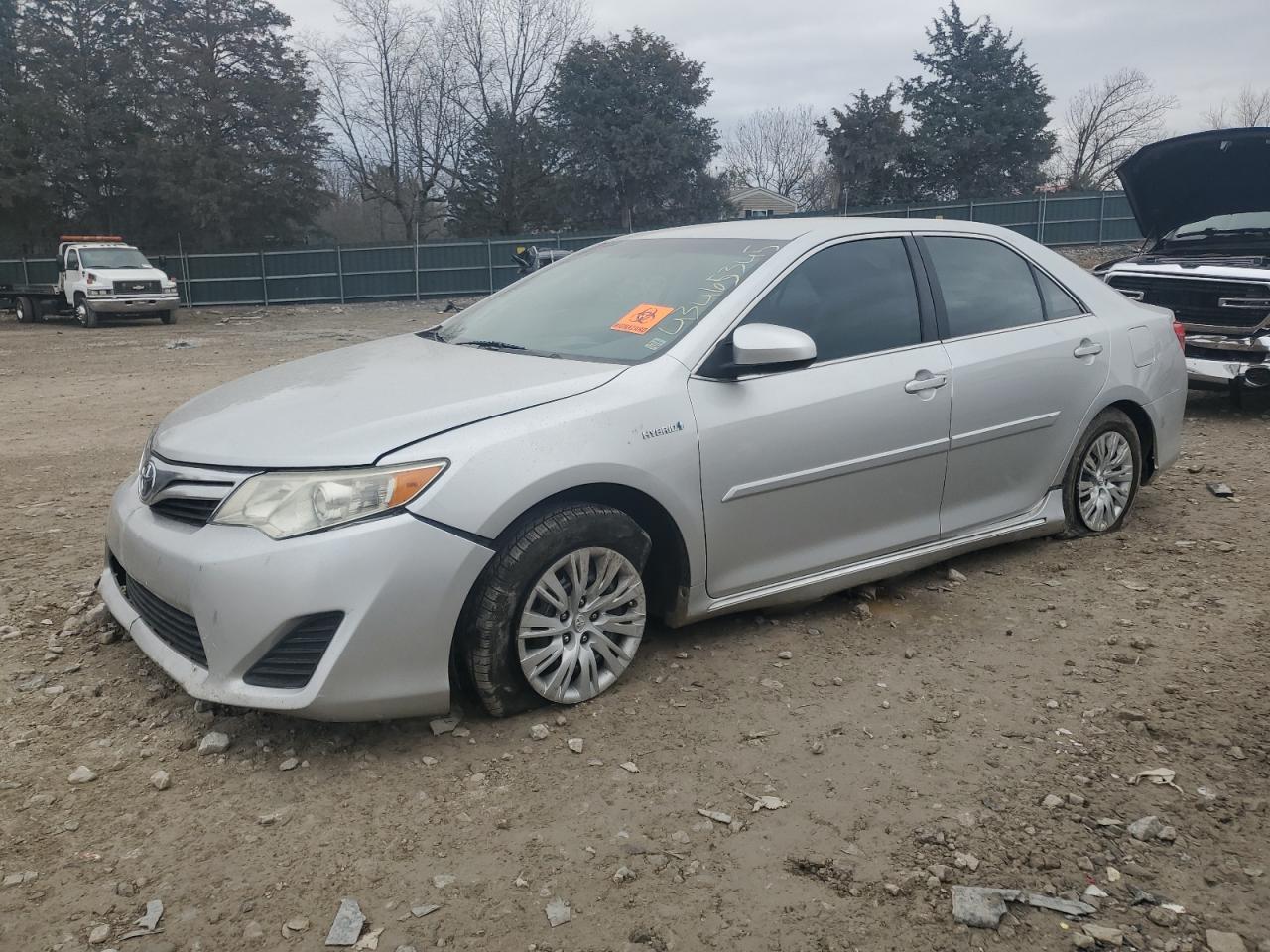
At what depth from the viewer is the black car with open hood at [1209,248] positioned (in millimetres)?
7891

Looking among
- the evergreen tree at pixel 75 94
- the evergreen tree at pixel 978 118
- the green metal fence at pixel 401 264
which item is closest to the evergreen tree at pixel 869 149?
the evergreen tree at pixel 978 118

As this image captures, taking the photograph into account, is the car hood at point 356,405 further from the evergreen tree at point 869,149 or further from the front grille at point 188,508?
the evergreen tree at point 869,149

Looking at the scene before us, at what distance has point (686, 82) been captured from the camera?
38.9m

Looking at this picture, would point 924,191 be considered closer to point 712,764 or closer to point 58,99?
point 58,99

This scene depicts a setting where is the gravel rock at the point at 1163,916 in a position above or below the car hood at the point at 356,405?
below

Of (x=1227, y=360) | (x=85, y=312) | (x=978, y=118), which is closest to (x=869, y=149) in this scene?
(x=978, y=118)

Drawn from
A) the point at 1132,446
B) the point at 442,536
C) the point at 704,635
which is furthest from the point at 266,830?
the point at 1132,446

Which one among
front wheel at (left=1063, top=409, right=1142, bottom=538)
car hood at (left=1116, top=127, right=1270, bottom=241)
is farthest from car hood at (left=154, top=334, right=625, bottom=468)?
car hood at (left=1116, top=127, right=1270, bottom=241)

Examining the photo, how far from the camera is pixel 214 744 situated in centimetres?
315

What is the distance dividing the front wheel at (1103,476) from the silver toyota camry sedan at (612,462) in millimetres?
19

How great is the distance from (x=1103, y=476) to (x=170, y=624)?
4.24 m

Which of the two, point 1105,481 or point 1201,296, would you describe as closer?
point 1105,481

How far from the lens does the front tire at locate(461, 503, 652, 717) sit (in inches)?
123

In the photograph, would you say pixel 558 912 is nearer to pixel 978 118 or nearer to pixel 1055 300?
pixel 1055 300
